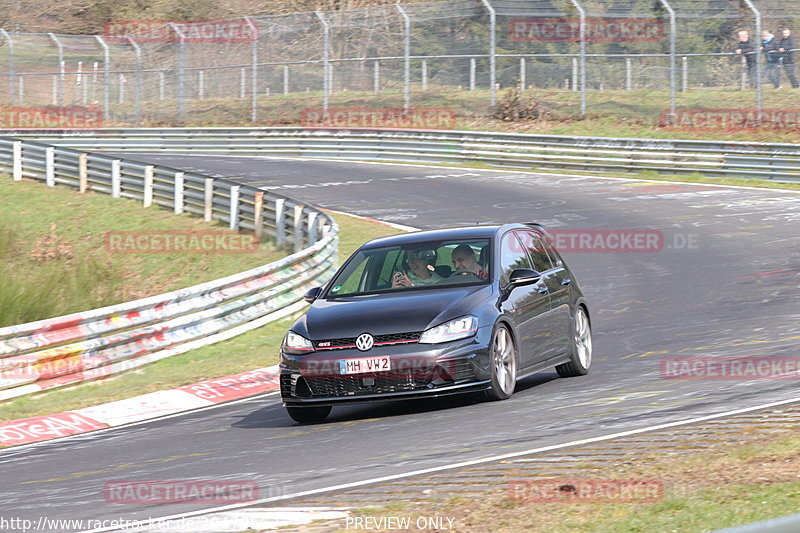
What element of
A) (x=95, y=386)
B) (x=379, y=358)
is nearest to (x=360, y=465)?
(x=379, y=358)

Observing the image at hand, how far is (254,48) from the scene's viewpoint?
1720 inches

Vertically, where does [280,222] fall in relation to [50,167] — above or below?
above

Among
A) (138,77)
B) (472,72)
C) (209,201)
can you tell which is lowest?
(209,201)

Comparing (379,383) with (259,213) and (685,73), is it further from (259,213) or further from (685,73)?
(685,73)

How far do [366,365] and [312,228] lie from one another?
40.6ft

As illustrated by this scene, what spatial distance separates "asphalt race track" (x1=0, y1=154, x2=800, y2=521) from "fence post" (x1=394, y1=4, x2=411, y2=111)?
15.4 metres

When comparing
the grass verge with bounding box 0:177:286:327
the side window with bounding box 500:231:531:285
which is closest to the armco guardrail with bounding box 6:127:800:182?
the grass verge with bounding box 0:177:286:327

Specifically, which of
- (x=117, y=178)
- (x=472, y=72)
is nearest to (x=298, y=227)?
(x=117, y=178)

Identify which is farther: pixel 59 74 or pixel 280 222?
pixel 59 74

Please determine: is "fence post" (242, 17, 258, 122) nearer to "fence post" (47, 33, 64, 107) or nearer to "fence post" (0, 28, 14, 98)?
"fence post" (47, 33, 64, 107)

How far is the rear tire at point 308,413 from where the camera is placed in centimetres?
1020

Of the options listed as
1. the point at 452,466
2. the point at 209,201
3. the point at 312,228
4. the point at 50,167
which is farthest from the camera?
the point at 50,167

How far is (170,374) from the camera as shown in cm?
1445

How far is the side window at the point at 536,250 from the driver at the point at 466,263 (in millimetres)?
876
